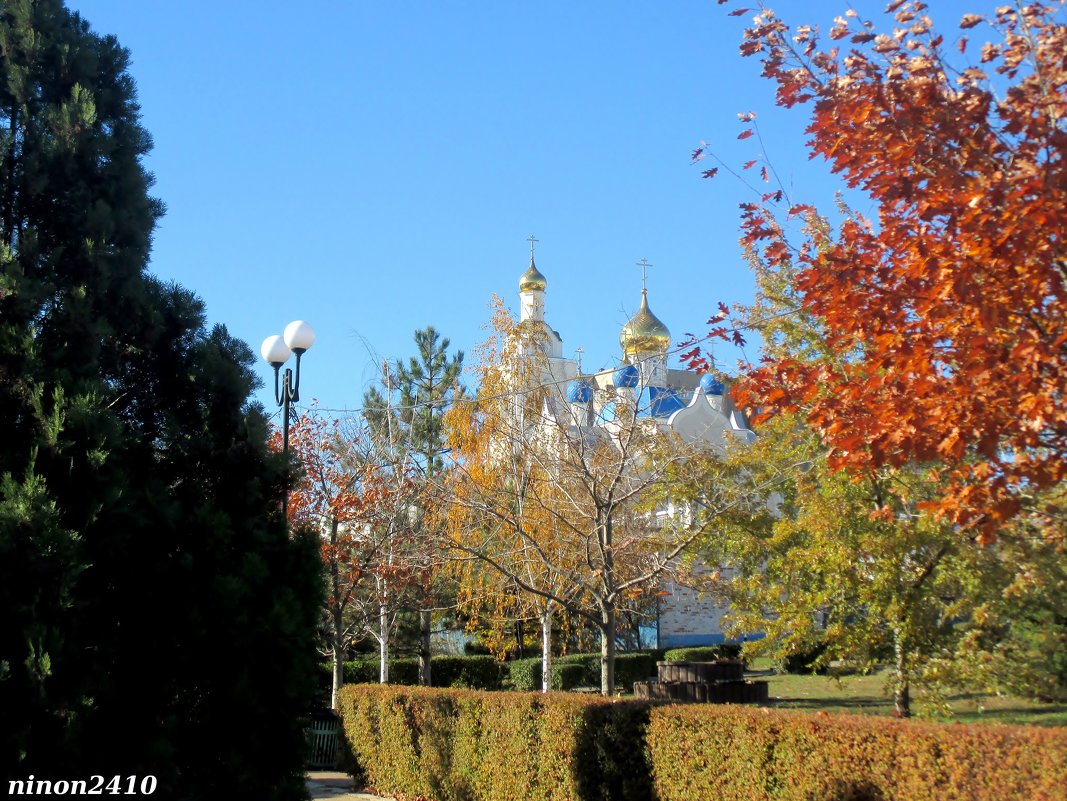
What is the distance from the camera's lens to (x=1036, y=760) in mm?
5562

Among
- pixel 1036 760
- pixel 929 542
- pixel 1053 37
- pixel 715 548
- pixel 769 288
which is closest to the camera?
pixel 1053 37

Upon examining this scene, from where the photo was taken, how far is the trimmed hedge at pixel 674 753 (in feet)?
19.3

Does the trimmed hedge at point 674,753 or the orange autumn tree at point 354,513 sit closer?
the trimmed hedge at point 674,753

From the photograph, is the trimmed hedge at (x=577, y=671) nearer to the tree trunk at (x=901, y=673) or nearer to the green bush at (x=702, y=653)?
the green bush at (x=702, y=653)

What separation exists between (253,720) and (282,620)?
Answer: 27.7 inches

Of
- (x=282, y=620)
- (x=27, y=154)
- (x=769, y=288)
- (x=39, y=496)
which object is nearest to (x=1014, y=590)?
(x=769, y=288)

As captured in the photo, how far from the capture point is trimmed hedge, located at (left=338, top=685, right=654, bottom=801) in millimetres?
8891

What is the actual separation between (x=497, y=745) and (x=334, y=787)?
14.2ft

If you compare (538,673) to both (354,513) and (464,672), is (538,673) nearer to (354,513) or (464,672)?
(464,672)

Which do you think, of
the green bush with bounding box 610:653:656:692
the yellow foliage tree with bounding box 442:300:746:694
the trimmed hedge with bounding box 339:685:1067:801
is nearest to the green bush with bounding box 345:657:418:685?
the green bush with bounding box 610:653:656:692

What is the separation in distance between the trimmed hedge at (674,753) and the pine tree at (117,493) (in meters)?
3.15

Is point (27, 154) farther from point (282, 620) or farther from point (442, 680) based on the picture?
point (442, 680)

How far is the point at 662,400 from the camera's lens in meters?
15.8

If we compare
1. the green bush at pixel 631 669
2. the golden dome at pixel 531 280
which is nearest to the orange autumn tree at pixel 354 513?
the green bush at pixel 631 669
